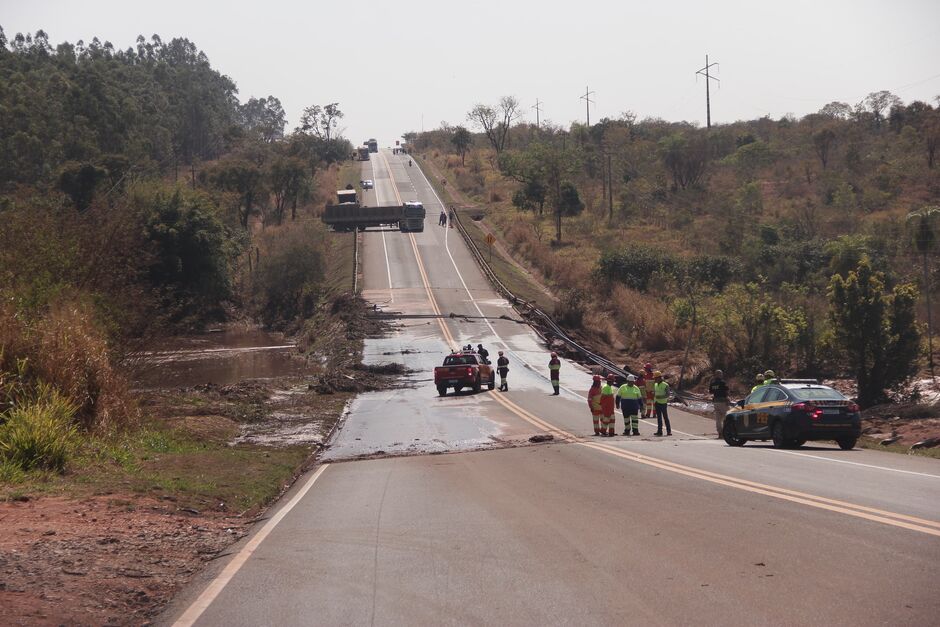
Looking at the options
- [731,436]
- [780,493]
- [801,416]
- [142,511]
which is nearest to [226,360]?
[731,436]

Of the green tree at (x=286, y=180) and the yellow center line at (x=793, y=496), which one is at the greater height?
the green tree at (x=286, y=180)

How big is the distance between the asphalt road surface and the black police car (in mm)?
468

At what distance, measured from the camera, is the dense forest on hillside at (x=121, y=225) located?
17.9 metres

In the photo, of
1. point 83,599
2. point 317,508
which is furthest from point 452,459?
point 83,599

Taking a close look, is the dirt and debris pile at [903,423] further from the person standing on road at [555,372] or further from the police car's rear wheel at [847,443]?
the person standing on road at [555,372]

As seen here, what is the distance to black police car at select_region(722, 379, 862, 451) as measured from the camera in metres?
18.1

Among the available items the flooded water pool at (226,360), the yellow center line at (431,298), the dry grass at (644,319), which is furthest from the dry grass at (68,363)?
the dry grass at (644,319)

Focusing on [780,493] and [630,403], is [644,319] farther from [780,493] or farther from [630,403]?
[780,493]

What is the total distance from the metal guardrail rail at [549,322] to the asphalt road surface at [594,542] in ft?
56.1

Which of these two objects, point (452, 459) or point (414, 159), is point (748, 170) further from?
point (452, 459)

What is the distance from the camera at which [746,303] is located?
41.4 meters

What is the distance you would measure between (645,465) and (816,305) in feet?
108

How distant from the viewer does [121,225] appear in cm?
2750

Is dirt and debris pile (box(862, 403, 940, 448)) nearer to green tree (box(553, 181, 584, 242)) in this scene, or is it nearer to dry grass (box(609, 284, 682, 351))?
dry grass (box(609, 284, 682, 351))
